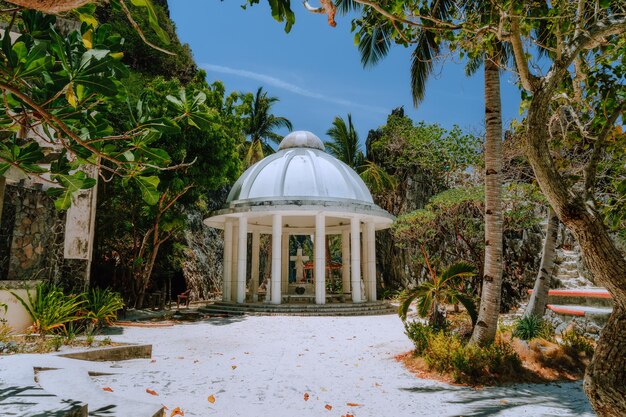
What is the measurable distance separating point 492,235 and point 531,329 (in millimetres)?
2567

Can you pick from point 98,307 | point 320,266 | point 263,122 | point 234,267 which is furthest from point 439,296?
point 263,122

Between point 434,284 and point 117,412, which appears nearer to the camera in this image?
point 117,412

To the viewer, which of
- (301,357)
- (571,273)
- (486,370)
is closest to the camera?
(486,370)

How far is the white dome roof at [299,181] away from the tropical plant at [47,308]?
30.7 ft

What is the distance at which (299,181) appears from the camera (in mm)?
18391

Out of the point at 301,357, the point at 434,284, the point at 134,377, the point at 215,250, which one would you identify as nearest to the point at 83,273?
the point at 134,377

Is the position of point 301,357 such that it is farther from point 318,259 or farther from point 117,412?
point 318,259

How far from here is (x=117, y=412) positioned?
363cm

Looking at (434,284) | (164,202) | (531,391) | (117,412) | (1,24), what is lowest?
(531,391)

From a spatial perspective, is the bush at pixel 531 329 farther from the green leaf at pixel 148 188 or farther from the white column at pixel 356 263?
the white column at pixel 356 263

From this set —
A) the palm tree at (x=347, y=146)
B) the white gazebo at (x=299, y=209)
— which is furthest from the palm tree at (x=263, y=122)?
the white gazebo at (x=299, y=209)

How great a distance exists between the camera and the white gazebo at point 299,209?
680 inches

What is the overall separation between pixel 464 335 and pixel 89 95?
8189 mm

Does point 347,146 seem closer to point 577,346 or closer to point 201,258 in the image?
point 201,258
